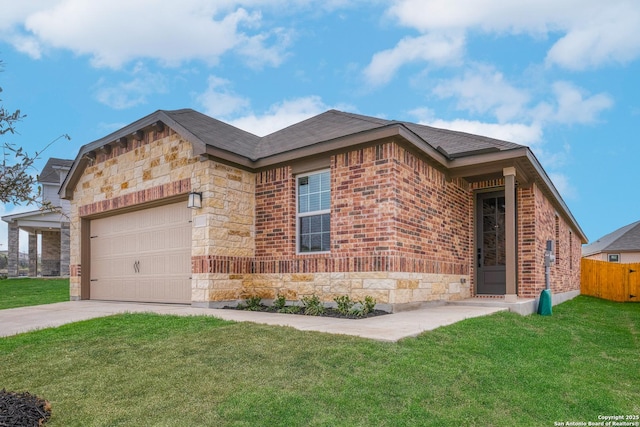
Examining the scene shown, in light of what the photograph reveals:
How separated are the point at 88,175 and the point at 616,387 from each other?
40.1 feet

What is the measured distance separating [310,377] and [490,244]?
8.04m

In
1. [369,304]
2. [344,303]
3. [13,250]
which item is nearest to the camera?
[369,304]

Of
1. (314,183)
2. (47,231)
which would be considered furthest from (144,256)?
(47,231)

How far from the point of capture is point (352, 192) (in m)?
8.55


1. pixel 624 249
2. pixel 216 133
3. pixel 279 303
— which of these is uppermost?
pixel 216 133

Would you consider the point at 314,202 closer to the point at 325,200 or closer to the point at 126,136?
the point at 325,200

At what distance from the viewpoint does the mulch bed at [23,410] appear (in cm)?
375

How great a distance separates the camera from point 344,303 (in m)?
8.13

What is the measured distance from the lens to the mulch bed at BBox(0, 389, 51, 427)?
375 centimetres

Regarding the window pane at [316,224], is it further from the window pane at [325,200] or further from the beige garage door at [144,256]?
the beige garage door at [144,256]

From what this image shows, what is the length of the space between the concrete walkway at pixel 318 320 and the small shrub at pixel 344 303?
640mm

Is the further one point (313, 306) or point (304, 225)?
point (304, 225)

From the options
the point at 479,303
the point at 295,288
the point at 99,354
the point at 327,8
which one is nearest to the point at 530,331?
the point at 479,303

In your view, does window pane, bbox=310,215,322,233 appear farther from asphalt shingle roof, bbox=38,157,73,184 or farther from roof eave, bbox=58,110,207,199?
asphalt shingle roof, bbox=38,157,73,184
